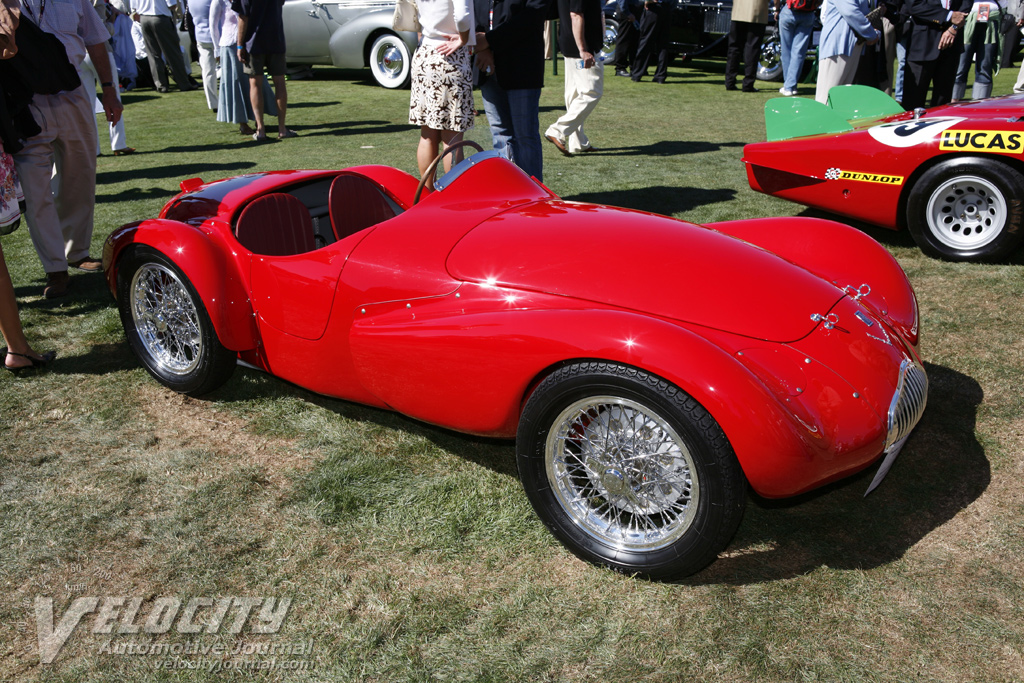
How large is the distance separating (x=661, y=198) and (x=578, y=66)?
1.68 metres

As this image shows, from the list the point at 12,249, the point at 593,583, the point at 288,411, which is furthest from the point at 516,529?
the point at 12,249

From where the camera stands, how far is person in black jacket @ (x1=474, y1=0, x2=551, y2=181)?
582cm

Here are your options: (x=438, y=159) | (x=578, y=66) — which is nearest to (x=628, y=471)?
(x=438, y=159)

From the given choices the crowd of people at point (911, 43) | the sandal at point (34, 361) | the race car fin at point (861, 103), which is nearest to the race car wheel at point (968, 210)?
the race car fin at point (861, 103)

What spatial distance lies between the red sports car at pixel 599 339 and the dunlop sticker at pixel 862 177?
184cm

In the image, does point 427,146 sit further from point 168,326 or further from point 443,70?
point 168,326

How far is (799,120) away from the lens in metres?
5.74

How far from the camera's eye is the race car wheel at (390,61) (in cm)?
1295

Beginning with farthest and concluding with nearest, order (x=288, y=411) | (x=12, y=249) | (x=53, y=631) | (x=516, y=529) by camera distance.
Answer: (x=12, y=249), (x=288, y=411), (x=516, y=529), (x=53, y=631)

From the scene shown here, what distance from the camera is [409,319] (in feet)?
9.27

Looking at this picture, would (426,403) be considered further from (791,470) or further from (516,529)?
(791,470)

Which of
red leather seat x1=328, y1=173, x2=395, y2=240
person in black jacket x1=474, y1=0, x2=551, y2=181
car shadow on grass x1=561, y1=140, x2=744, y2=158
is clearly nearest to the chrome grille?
red leather seat x1=328, y1=173, x2=395, y2=240

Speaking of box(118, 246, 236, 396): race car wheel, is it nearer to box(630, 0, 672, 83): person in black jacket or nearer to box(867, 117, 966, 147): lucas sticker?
box(867, 117, 966, 147): lucas sticker

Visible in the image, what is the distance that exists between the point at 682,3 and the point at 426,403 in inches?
571
